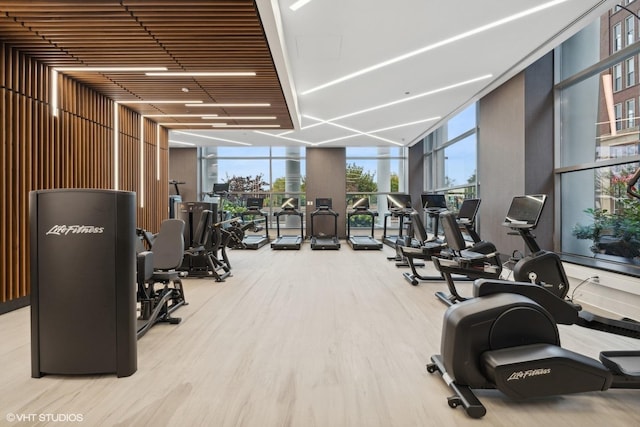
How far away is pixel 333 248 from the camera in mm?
9297

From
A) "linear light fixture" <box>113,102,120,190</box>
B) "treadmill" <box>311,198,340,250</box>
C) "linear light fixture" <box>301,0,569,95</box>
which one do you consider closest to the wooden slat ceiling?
"linear light fixture" <box>113,102,120,190</box>

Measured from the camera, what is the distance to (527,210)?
371cm

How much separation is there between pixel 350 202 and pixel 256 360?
33.1ft

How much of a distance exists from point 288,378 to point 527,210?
3115 millimetres

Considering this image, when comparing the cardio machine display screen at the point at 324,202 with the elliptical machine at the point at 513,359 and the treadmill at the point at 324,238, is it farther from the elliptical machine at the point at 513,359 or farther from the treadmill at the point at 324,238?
the elliptical machine at the point at 513,359

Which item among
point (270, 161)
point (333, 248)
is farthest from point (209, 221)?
point (270, 161)

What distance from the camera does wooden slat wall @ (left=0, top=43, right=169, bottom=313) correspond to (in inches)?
153

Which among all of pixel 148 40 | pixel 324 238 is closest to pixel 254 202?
pixel 324 238

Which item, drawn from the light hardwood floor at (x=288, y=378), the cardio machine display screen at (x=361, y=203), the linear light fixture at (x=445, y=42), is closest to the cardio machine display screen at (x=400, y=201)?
the cardio machine display screen at (x=361, y=203)

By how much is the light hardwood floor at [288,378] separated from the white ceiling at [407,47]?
3.16 metres

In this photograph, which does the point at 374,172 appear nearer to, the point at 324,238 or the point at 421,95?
the point at 324,238

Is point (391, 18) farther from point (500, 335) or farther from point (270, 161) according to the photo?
point (270, 161)

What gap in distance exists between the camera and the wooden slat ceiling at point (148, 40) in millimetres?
3178

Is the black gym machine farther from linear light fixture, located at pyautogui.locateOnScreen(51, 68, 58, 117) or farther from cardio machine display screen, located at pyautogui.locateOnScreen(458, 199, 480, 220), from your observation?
linear light fixture, located at pyautogui.locateOnScreen(51, 68, 58, 117)
